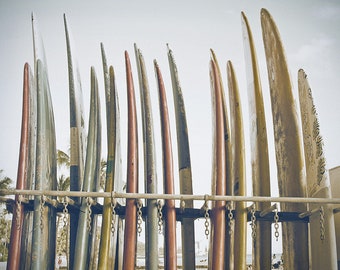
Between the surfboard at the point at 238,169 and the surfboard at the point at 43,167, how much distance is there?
1.76m

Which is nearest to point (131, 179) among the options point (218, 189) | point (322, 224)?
point (218, 189)

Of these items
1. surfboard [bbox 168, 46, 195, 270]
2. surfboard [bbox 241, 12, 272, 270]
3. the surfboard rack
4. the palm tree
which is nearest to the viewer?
the surfboard rack

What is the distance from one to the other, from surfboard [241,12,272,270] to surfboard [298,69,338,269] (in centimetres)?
43

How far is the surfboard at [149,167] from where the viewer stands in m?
3.47

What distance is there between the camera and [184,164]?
3.99 meters

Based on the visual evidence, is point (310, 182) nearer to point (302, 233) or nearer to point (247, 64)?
point (302, 233)

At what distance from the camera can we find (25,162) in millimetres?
3604

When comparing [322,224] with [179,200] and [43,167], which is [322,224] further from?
[43,167]

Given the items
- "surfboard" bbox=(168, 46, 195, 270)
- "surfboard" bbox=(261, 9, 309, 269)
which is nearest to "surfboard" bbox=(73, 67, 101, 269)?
"surfboard" bbox=(168, 46, 195, 270)

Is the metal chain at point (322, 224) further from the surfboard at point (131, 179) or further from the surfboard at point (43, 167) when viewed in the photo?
the surfboard at point (43, 167)

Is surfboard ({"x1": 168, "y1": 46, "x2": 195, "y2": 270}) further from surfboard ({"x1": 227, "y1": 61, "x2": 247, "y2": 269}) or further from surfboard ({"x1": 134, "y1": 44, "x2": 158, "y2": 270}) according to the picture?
surfboard ({"x1": 227, "y1": 61, "x2": 247, "y2": 269})

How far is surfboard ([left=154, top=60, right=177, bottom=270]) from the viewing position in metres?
3.42

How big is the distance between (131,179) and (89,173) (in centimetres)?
51

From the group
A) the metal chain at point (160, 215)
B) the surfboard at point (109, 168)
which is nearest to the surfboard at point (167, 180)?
the metal chain at point (160, 215)
